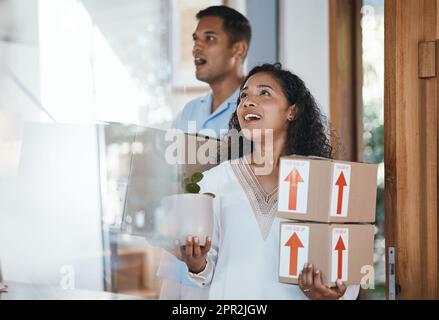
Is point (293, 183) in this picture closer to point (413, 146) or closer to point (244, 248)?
point (244, 248)

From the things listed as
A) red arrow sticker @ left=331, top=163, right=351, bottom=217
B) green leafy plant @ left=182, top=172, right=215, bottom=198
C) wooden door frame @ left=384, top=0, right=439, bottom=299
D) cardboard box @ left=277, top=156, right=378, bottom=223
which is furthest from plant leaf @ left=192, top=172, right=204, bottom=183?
wooden door frame @ left=384, top=0, right=439, bottom=299

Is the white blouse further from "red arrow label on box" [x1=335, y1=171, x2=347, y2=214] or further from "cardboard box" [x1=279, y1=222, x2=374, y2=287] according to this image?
"red arrow label on box" [x1=335, y1=171, x2=347, y2=214]

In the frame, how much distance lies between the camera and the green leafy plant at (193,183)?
82.2 inches

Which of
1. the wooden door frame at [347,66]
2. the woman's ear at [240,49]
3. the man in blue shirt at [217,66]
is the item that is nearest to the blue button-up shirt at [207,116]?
the man in blue shirt at [217,66]

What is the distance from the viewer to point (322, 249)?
6.39 ft

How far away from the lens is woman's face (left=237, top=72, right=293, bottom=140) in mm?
2121

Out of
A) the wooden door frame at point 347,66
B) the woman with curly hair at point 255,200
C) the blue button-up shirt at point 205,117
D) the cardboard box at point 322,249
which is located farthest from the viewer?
the wooden door frame at point 347,66

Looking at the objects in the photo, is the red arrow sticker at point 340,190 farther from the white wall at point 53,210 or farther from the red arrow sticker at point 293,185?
the white wall at point 53,210

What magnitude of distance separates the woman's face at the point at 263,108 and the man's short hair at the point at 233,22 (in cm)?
20

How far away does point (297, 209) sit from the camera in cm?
197

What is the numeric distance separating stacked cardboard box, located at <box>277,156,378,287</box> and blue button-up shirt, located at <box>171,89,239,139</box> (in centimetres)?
32
